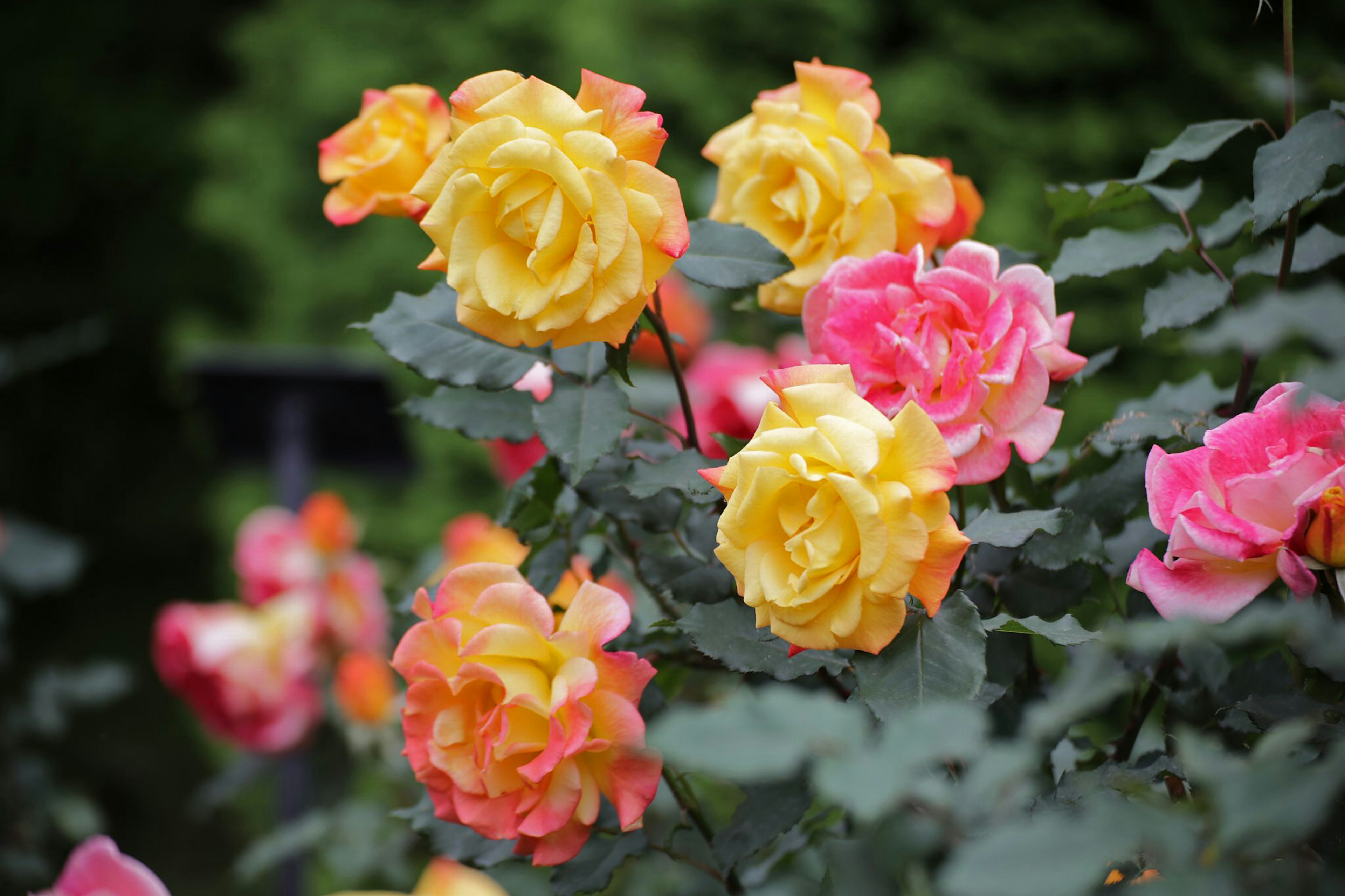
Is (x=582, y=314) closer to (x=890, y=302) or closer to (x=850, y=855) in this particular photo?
(x=890, y=302)

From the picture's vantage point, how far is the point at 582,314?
1.49 feet

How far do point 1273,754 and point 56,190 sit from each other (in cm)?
477

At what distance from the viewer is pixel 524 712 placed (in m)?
0.45

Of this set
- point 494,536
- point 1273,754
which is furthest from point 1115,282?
point 1273,754

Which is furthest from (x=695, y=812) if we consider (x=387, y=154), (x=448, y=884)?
(x=387, y=154)

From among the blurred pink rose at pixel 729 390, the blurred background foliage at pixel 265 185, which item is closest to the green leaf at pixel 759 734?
the blurred pink rose at pixel 729 390

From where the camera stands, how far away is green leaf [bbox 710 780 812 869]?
46cm

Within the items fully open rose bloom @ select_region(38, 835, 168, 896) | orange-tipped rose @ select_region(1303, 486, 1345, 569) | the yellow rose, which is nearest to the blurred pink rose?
the yellow rose

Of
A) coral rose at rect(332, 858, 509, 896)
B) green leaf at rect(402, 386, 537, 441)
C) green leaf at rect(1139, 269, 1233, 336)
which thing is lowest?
coral rose at rect(332, 858, 509, 896)

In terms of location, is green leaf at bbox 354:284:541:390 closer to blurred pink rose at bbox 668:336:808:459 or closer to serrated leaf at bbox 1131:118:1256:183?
blurred pink rose at bbox 668:336:808:459

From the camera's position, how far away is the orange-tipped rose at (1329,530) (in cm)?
38

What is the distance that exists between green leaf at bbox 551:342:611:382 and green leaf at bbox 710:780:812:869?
0.21m

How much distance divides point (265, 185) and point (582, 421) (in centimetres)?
302

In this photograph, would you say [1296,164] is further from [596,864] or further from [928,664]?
[596,864]
